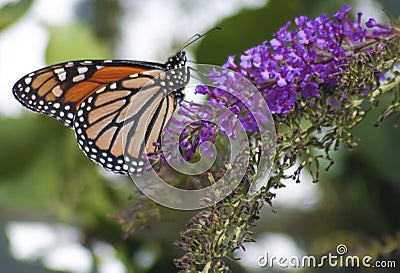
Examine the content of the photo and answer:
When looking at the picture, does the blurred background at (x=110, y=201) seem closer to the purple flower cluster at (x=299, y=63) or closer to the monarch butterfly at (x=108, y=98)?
the monarch butterfly at (x=108, y=98)

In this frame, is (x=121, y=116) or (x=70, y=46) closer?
(x=121, y=116)

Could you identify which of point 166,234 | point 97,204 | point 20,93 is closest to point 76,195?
point 97,204

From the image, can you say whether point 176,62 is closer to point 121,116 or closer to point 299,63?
point 121,116

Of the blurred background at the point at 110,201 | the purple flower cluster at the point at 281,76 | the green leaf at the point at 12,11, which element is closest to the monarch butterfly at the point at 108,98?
the purple flower cluster at the point at 281,76

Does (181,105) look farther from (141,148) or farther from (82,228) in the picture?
(82,228)

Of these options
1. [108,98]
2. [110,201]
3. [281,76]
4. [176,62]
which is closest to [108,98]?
[108,98]

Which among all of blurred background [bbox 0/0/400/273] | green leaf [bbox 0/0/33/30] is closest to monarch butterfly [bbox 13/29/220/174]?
blurred background [bbox 0/0/400/273]
